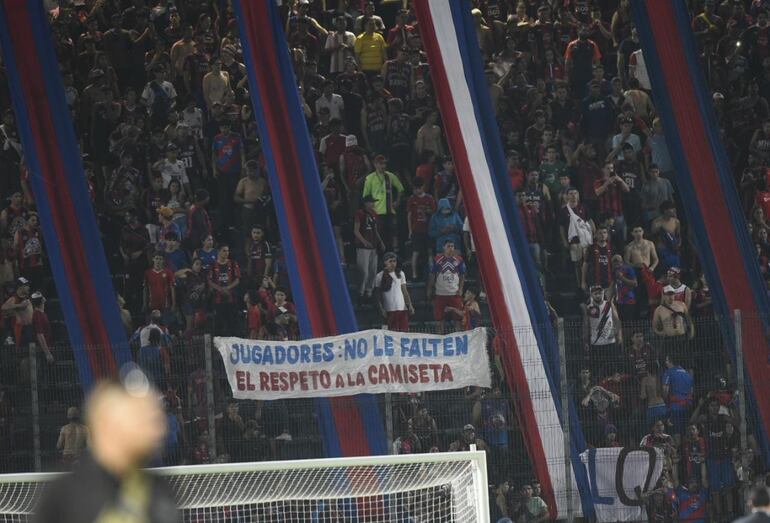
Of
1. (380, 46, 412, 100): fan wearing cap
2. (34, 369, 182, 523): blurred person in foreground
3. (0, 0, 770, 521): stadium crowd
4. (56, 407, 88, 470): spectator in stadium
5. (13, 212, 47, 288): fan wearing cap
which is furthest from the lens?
(380, 46, 412, 100): fan wearing cap

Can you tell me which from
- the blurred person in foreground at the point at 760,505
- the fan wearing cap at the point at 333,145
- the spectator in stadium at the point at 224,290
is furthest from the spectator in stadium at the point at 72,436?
the blurred person in foreground at the point at 760,505

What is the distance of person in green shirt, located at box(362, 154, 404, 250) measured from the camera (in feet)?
68.6

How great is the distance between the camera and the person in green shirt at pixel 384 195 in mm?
20906

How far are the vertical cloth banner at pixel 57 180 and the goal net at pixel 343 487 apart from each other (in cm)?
375

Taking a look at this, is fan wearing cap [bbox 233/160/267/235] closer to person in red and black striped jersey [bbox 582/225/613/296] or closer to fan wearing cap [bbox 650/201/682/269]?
person in red and black striped jersey [bbox 582/225/613/296]

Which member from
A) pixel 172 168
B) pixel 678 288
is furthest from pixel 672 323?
pixel 172 168

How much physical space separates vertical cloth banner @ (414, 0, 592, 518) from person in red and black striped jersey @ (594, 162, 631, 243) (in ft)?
9.78

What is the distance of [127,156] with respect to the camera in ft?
70.8

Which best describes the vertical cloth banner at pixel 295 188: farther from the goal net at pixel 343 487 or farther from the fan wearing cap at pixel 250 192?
the fan wearing cap at pixel 250 192

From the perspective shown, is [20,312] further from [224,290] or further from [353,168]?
[353,168]

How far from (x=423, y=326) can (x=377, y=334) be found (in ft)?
2.32

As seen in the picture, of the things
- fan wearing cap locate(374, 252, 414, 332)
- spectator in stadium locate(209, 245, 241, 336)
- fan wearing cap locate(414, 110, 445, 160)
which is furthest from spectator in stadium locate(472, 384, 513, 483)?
fan wearing cap locate(414, 110, 445, 160)

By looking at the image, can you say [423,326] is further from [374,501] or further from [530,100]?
[530,100]

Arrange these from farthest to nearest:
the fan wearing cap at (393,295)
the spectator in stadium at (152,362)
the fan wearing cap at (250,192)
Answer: the fan wearing cap at (250,192) < the fan wearing cap at (393,295) < the spectator in stadium at (152,362)
